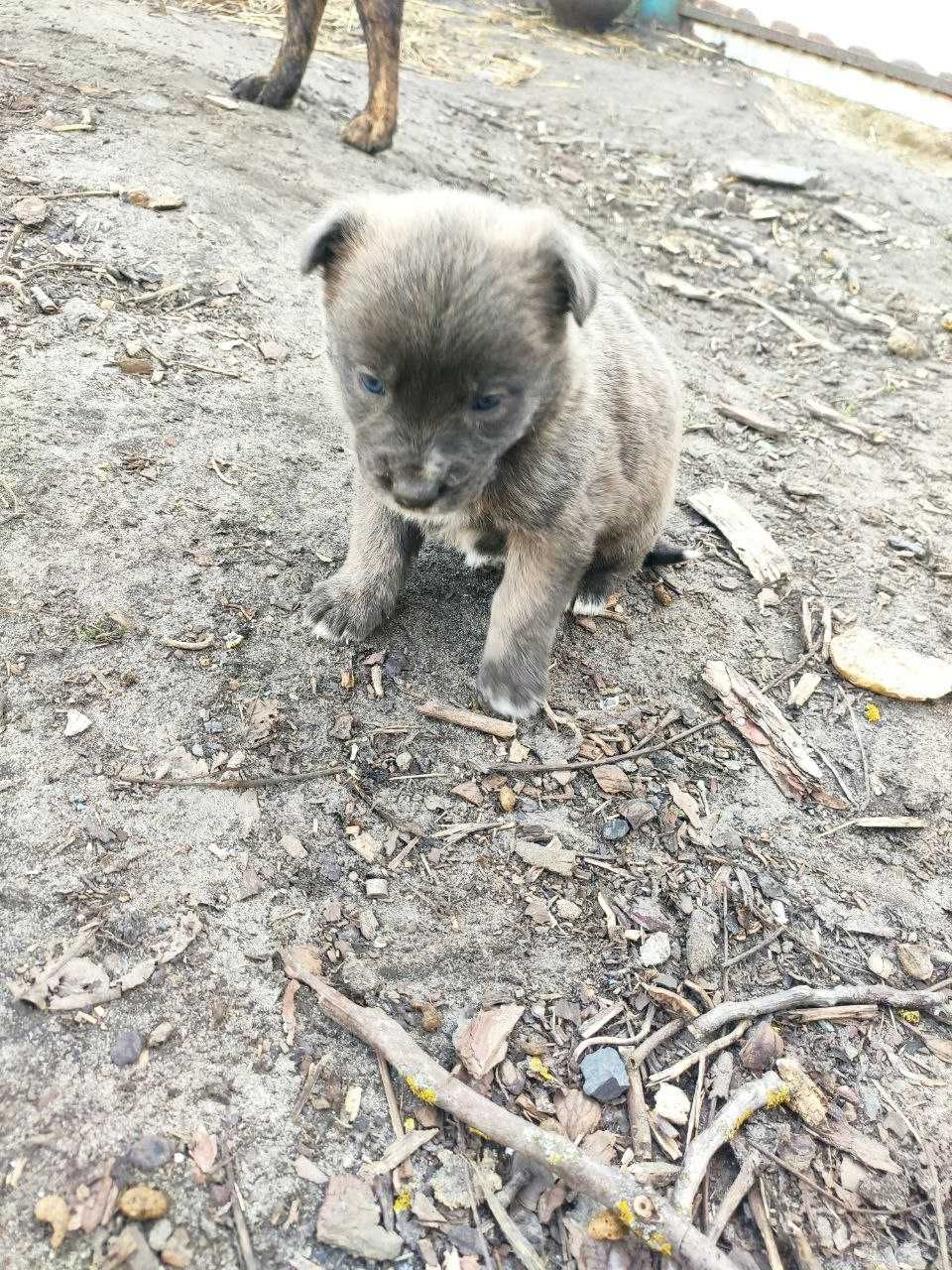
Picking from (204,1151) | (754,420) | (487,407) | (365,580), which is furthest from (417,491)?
(754,420)

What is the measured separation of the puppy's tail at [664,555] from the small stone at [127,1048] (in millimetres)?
2955

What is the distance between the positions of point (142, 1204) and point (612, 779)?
195cm

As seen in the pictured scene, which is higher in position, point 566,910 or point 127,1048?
point 566,910

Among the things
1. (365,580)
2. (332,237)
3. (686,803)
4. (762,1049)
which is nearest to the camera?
(762,1049)

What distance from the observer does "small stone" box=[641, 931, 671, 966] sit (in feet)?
9.80

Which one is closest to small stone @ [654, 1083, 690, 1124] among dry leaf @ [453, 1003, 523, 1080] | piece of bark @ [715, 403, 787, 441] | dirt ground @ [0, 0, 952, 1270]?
dirt ground @ [0, 0, 952, 1270]

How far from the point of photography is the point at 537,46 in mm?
11828

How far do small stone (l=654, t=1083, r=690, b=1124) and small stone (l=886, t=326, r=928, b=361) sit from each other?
5867 mm

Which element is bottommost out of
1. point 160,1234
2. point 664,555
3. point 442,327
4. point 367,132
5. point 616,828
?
point 160,1234

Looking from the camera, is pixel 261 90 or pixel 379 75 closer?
pixel 379 75

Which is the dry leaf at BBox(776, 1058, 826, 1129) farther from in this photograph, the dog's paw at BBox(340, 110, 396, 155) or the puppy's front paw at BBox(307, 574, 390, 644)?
the dog's paw at BBox(340, 110, 396, 155)

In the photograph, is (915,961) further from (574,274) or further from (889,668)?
(574,274)

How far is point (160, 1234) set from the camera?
2.20 m

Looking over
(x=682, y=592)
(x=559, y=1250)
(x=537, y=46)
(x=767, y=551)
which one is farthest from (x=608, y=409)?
(x=537, y=46)
